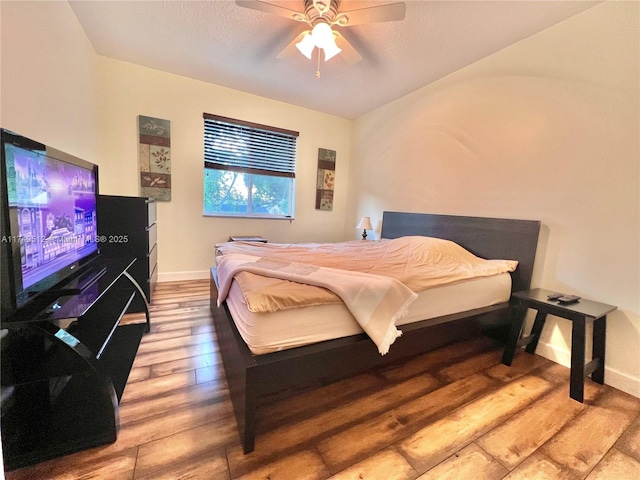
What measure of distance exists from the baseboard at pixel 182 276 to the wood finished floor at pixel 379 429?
172 cm

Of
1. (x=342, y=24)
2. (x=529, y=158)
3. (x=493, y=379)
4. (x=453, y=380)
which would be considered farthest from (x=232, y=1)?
(x=493, y=379)

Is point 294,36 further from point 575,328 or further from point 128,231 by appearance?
point 575,328

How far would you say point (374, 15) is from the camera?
1.71 meters

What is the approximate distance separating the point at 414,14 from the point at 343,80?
3.77 feet

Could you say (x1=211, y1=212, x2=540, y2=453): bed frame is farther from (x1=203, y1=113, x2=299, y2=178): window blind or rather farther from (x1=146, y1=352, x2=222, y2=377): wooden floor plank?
(x1=203, y1=113, x2=299, y2=178): window blind

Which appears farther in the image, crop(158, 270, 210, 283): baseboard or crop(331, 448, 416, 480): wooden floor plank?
crop(158, 270, 210, 283): baseboard

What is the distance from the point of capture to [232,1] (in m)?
1.90

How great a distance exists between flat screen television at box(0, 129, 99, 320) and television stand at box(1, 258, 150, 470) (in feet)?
0.34

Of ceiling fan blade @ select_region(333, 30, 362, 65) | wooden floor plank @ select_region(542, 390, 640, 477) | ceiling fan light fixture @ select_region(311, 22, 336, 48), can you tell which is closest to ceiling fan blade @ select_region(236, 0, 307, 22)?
ceiling fan light fixture @ select_region(311, 22, 336, 48)

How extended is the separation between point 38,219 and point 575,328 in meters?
2.87

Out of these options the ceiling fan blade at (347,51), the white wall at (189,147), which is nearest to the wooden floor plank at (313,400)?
the ceiling fan blade at (347,51)

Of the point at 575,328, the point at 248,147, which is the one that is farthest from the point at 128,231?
the point at 575,328

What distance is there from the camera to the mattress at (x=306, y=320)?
1.17 metres

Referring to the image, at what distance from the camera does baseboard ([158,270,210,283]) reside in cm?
339
